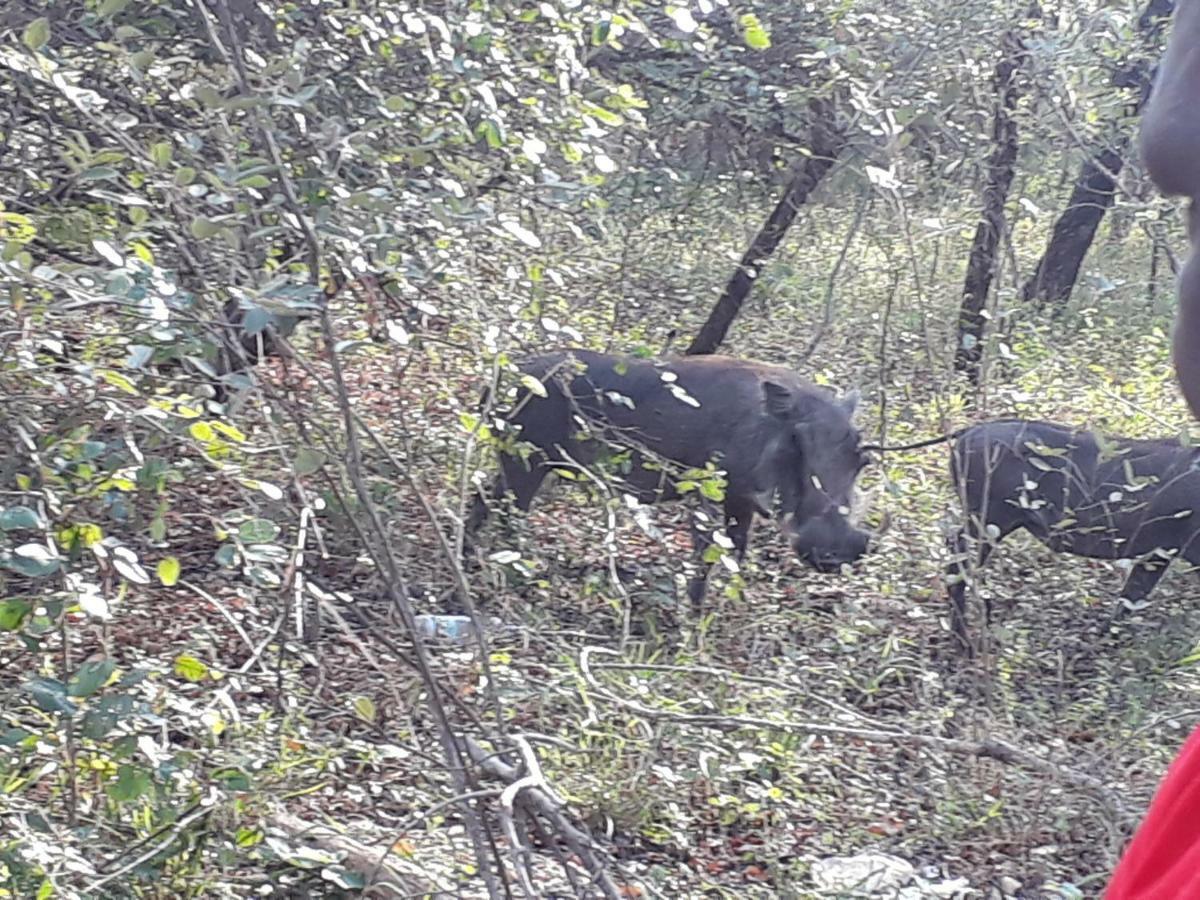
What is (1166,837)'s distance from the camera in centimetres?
91

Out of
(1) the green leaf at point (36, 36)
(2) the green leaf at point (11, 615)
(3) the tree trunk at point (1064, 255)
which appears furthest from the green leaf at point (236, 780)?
(3) the tree trunk at point (1064, 255)

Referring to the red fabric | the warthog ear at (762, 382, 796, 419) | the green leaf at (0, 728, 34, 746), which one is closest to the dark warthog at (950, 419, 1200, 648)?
the warthog ear at (762, 382, 796, 419)

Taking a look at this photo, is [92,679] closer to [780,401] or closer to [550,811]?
[550,811]

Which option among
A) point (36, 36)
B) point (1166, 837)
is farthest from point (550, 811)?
point (1166, 837)

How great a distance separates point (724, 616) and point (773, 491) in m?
1.18

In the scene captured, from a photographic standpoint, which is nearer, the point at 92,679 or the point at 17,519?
the point at 17,519

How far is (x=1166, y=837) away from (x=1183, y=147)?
398mm

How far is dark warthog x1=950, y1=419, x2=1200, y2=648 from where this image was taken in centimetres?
656

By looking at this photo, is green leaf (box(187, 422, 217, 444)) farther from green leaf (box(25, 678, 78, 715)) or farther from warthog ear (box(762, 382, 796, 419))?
warthog ear (box(762, 382, 796, 419))

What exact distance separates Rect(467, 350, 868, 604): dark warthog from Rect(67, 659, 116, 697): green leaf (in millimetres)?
4298

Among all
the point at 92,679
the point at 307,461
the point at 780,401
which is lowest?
the point at 780,401

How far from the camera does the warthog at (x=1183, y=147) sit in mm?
789

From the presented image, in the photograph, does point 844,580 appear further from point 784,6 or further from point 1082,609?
point 784,6

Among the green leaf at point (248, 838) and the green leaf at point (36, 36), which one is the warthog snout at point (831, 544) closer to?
the green leaf at point (248, 838)
